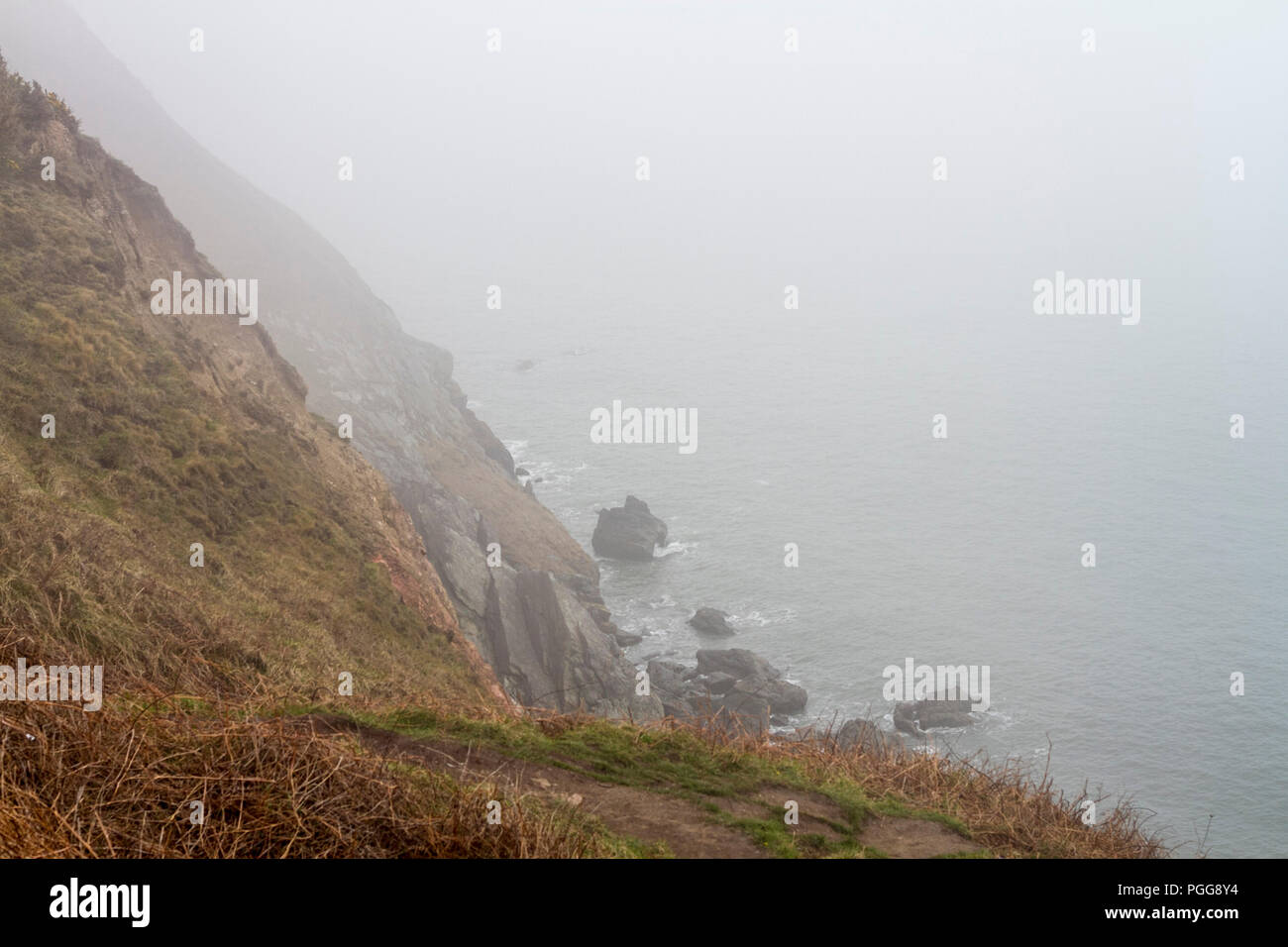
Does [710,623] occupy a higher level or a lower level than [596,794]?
lower

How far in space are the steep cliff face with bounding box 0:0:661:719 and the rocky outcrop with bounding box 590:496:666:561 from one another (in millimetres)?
7138

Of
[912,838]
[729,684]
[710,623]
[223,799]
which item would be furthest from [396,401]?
[223,799]

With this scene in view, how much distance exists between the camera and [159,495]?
57.5ft

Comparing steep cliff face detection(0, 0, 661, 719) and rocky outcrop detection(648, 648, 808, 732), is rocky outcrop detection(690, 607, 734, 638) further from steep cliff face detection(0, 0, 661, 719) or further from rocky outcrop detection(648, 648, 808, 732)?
steep cliff face detection(0, 0, 661, 719)

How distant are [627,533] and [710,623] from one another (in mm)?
14064

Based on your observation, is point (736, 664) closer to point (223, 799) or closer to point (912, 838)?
point (912, 838)

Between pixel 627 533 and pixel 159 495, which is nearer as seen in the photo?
pixel 159 495

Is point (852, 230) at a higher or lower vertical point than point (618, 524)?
higher

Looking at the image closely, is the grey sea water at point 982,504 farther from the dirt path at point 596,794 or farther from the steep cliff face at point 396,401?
the dirt path at point 596,794

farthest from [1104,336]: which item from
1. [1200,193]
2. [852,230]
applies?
[1200,193]

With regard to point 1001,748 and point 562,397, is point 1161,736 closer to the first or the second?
point 1001,748

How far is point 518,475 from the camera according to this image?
3401 inches

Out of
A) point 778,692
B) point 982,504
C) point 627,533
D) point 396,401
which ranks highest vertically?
point 396,401
